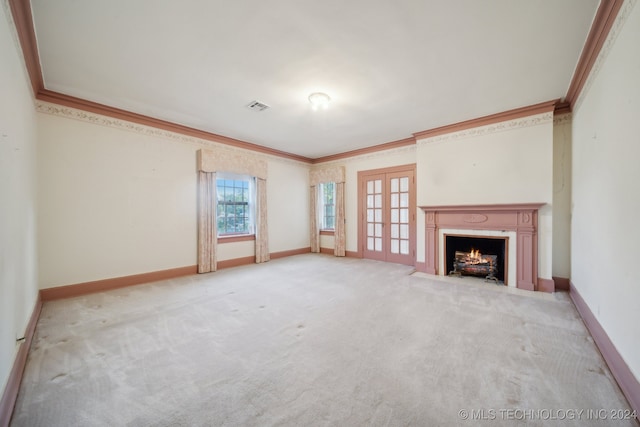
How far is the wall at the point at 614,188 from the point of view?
163cm

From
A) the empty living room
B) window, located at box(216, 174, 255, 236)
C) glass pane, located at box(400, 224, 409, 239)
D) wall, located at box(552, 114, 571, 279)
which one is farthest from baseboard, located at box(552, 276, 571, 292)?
window, located at box(216, 174, 255, 236)

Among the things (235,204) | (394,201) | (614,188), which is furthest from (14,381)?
(394,201)

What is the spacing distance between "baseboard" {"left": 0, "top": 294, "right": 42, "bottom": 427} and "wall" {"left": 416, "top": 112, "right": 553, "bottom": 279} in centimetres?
523

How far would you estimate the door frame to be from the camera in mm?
5289

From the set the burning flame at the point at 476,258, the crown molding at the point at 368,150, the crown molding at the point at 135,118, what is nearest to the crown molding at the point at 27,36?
the crown molding at the point at 135,118

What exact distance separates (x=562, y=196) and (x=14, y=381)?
20.3ft

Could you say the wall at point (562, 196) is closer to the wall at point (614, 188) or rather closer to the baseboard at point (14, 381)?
the wall at point (614, 188)

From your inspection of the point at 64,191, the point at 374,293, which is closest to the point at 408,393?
the point at 374,293

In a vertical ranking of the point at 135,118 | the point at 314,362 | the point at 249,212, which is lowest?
the point at 314,362

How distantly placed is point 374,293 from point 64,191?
456 cm

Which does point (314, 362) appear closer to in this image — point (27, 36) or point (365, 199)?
point (27, 36)

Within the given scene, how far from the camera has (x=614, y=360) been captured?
1831 millimetres

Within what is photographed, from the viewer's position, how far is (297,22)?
205 centimetres

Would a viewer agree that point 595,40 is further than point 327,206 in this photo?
No
